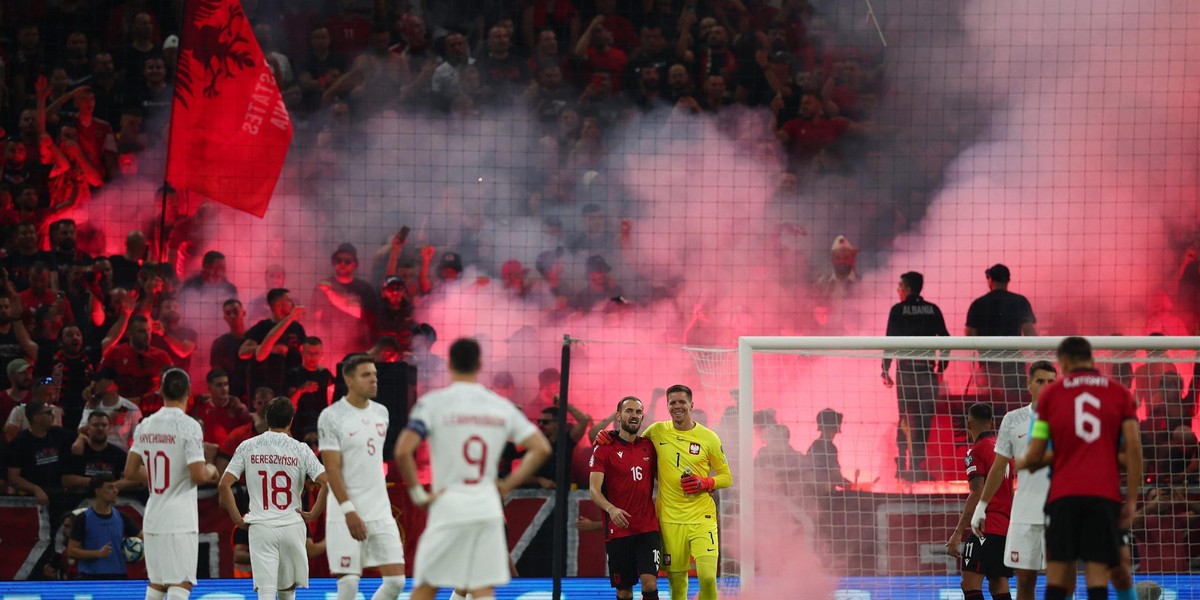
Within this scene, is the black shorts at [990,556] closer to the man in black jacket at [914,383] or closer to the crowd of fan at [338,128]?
the man in black jacket at [914,383]

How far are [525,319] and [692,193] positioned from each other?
2.21 meters

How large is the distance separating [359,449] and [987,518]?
360 centimetres

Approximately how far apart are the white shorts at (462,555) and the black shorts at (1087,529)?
2.42m

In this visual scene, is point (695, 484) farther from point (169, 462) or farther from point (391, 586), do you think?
point (169, 462)

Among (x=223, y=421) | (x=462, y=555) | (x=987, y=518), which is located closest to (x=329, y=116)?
(x=223, y=421)

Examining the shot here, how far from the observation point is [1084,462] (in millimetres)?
5766

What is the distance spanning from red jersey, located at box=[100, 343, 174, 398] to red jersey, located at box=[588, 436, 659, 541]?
16.1 feet

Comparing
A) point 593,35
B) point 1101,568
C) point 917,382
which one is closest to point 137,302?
point 593,35

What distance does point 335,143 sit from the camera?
43.5 feet

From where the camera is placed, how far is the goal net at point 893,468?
343 inches

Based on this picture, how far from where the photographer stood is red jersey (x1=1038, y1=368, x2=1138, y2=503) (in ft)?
18.9

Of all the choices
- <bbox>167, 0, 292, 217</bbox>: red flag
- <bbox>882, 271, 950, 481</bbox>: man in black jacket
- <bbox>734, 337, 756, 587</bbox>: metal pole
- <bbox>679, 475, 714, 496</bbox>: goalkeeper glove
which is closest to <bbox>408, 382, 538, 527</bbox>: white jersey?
<bbox>679, 475, 714, 496</bbox>: goalkeeper glove

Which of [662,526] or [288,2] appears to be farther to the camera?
[288,2]

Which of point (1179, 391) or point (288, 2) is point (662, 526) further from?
point (288, 2)
